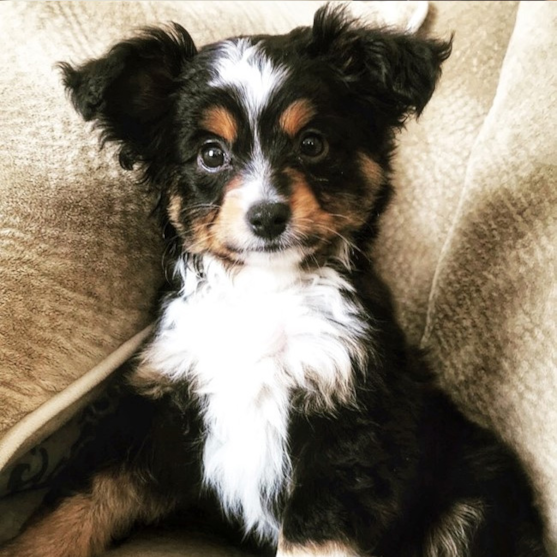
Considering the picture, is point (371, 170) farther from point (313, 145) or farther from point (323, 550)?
point (323, 550)

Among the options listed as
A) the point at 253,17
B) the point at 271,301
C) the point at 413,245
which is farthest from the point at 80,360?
the point at 253,17

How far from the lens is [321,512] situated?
74.7 inches

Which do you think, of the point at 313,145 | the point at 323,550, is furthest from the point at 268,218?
the point at 323,550

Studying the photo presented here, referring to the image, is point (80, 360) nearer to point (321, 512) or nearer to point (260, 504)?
point (260, 504)

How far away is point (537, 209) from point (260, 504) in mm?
1273

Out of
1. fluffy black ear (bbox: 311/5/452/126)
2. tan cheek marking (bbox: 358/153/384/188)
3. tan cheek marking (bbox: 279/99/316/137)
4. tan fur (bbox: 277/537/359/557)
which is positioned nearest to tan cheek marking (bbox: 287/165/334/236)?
tan cheek marking (bbox: 279/99/316/137)

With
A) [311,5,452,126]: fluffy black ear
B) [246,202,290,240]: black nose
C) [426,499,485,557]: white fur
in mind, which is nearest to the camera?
[246,202,290,240]: black nose

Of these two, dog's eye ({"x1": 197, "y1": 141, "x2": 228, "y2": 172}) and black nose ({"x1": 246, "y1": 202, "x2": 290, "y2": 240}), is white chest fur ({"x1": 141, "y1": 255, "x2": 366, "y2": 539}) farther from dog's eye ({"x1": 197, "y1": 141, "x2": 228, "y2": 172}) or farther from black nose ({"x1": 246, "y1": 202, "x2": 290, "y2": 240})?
dog's eye ({"x1": 197, "y1": 141, "x2": 228, "y2": 172})

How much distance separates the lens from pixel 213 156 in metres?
2.02

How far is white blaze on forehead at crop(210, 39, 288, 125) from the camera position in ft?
6.33

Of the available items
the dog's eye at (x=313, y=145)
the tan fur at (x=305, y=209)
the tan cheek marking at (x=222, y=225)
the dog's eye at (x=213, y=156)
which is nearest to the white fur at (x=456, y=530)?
the tan fur at (x=305, y=209)

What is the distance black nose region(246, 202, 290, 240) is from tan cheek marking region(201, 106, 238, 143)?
0.25m

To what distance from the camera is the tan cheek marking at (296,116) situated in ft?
6.35

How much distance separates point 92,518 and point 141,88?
1308mm
